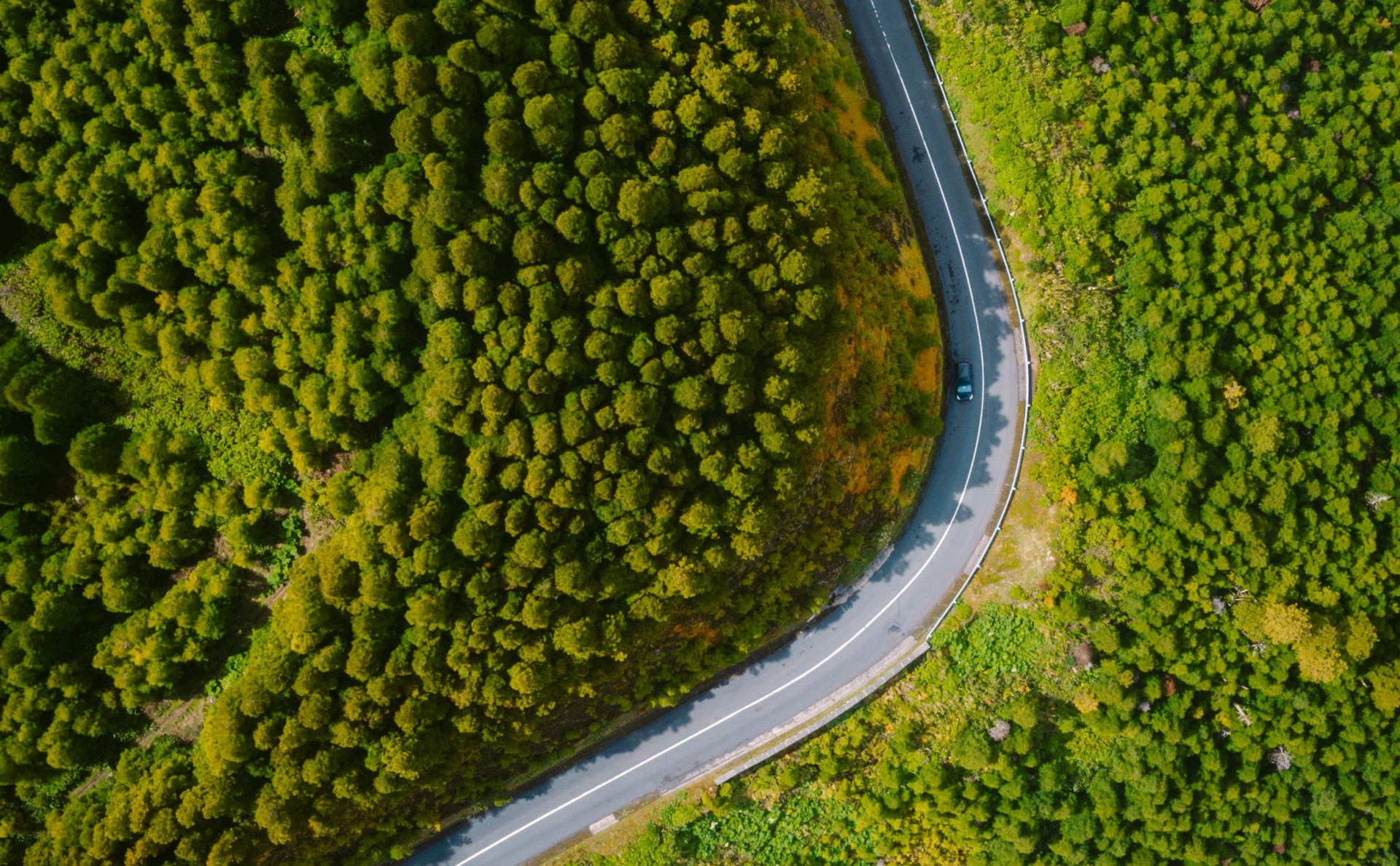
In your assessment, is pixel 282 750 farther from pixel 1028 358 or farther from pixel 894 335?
pixel 1028 358

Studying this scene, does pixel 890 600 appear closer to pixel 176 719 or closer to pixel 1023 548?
pixel 1023 548

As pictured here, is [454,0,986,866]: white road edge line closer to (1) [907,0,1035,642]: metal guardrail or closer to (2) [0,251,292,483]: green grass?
(1) [907,0,1035,642]: metal guardrail

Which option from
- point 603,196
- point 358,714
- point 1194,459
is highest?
point 603,196

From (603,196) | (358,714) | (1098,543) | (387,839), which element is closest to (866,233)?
(603,196)

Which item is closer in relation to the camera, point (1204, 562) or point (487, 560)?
point (487, 560)

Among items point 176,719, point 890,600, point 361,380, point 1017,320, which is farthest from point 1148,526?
point 176,719

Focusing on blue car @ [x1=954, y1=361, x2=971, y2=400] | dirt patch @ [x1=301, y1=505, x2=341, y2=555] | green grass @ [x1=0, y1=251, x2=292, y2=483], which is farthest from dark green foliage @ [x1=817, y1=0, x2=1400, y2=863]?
green grass @ [x1=0, y1=251, x2=292, y2=483]
